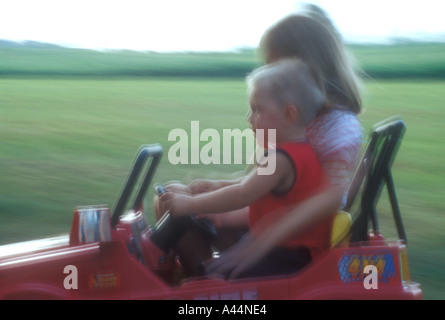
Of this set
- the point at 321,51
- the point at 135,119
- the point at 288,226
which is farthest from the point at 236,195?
the point at 135,119

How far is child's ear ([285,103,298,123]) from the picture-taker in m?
2.51

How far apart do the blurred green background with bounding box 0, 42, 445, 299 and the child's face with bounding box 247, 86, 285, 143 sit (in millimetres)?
504

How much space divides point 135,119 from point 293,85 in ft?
20.5

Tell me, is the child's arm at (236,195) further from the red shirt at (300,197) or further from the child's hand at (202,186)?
the child's hand at (202,186)

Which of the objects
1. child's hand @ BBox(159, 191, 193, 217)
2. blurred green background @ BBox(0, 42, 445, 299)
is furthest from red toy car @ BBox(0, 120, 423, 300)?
blurred green background @ BBox(0, 42, 445, 299)

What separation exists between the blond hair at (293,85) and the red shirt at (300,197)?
0.43 ft

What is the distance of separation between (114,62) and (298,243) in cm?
1076

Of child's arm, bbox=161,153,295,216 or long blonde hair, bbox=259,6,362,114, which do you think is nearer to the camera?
child's arm, bbox=161,153,295,216

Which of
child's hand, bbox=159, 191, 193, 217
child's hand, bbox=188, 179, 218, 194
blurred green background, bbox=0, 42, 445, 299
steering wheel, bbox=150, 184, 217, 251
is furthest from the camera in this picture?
blurred green background, bbox=0, 42, 445, 299

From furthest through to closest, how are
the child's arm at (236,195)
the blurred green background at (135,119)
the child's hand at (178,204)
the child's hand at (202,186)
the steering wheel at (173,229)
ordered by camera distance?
the blurred green background at (135,119), the child's hand at (202,186), the steering wheel at (173,229), the child's hand at (178,204), the child's arm at (236,195)

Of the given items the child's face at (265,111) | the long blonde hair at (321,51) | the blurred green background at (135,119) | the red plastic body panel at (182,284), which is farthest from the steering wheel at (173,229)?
the blurred green background at (135,119)

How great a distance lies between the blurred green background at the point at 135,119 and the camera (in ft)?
15.7

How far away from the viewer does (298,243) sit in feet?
8.35

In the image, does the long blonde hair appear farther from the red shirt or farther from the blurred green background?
the red shirt
